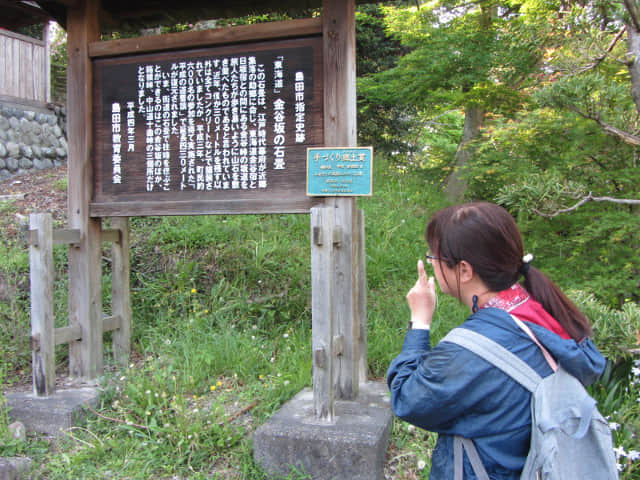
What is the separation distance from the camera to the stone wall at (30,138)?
370 inches

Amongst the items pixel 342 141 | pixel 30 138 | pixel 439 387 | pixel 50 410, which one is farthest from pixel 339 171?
pixel 30 138

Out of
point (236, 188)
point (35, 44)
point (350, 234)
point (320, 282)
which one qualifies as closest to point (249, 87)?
point (236, 188)

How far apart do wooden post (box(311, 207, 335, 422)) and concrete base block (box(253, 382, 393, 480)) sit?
0.65 feet

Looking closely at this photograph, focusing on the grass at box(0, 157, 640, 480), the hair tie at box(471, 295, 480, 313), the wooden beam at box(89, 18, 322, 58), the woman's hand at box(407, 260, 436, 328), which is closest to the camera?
the hair tie at box(471, 295, 480, 313)

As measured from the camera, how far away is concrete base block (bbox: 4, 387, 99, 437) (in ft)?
12.0

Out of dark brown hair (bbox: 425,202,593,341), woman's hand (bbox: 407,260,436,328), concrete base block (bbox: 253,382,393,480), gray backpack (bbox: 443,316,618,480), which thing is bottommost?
concrete base block (bbox: 253,382,393,480)

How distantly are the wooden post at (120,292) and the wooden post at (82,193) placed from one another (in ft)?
1.01

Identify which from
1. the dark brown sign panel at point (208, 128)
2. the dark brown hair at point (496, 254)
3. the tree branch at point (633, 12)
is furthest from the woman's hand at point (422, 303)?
the tree branch at point (633, 12)

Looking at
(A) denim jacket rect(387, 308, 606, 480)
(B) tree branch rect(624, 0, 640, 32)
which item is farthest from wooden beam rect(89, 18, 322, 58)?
(A) denim jacket rect(387, 308, 606, 480)

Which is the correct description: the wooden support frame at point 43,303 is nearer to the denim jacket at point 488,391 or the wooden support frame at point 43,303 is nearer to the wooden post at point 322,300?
the wooden post at point 322,300

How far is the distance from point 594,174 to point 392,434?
3.64m

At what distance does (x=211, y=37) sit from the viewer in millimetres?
4047

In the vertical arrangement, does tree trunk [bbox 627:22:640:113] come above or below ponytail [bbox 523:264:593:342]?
above

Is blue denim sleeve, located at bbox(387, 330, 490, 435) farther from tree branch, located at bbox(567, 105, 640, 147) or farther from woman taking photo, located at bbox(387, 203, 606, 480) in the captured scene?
tree branch, located at bbox(567, 105, 640, 147)
